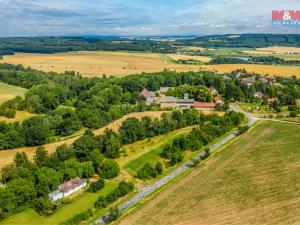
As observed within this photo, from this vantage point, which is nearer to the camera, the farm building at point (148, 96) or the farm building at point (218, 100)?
the farm building at point (218, 100)

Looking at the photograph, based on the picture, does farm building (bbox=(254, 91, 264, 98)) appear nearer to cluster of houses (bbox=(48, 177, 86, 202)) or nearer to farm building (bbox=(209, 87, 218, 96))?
farm building (bbox=(209, 87, 218, 96))

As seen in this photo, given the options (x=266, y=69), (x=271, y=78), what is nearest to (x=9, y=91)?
(x=271, y=78)

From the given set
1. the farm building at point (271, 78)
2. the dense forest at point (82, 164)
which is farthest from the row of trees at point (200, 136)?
the farm building at point (271, 78)

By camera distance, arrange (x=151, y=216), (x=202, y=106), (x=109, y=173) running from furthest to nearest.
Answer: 1. (x=202, y=106)
2. (x=109, y=173)
3. (x=151, y=216)

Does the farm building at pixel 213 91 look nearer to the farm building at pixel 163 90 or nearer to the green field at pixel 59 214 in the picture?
the farm building at pixel 163 90

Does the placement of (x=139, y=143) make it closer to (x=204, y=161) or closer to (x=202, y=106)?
(x=204, y=161)

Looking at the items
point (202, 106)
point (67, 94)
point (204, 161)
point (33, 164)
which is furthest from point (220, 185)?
point (67, 94)
